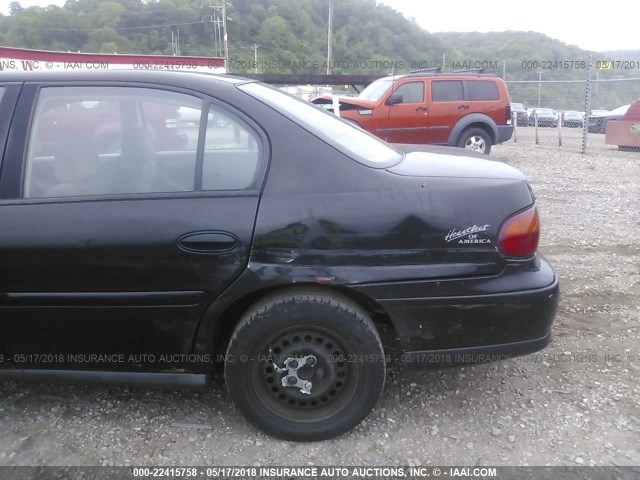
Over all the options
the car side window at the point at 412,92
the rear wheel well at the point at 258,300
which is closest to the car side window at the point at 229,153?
the rear wheel well at the point at 258,300

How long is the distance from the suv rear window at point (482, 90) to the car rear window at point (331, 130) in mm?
8295

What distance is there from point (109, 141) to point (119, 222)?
43 centimetres

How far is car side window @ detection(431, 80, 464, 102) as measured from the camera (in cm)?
1029

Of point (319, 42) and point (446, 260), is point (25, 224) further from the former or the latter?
point (319, 42)

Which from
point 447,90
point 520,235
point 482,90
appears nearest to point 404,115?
point 447,90

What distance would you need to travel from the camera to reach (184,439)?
245cm

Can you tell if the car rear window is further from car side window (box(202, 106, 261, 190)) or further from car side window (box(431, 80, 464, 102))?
car side window (box(431, 80, 464, 102))

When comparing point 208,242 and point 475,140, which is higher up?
point 475,140

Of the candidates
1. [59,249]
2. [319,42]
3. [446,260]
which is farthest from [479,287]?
[319,42]

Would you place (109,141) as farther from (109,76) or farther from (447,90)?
(447,90)

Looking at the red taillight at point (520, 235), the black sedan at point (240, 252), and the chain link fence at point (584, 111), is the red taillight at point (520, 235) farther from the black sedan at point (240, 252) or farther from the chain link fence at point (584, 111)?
the chain link fence at point (584, 111)

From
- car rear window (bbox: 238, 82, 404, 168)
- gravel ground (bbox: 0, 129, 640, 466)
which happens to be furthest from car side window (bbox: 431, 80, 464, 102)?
car rear window (bbox: 238, 82, 404, 168)

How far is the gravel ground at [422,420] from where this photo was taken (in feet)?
7.63

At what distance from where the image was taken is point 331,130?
2.55 meters
